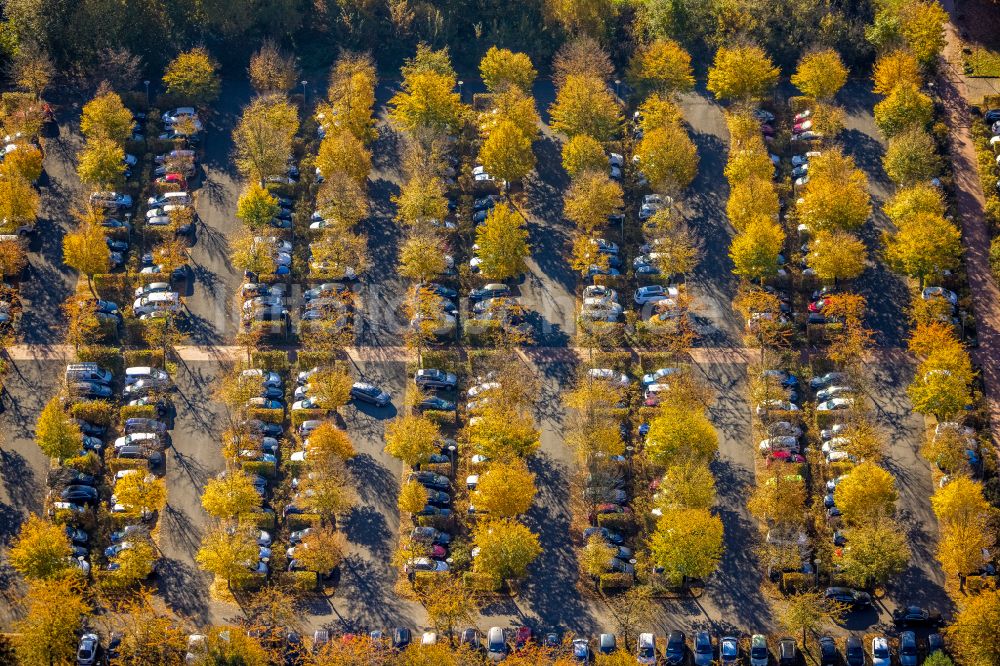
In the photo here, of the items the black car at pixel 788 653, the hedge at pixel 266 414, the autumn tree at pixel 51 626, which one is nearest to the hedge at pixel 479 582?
the hedge at pixel 266 414

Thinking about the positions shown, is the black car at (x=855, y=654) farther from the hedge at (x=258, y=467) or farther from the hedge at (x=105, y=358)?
the hedge at (x=105, y=358)

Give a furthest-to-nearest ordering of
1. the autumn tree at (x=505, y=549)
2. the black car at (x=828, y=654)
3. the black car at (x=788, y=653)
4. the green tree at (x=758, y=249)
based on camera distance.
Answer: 1. the green tree at (x=758, y=249)
2. the autumn tree at (x=505, y=549)
3. the black car at (x=828, y=654)
4. the black car at (x=788, y=653)

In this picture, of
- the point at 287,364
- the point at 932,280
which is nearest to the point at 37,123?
the point at 287,364

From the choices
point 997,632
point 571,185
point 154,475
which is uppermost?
point 571,185

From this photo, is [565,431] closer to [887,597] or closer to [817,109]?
[887,597]

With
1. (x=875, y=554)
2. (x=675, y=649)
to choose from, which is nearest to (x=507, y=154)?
(x=675, y=649)
